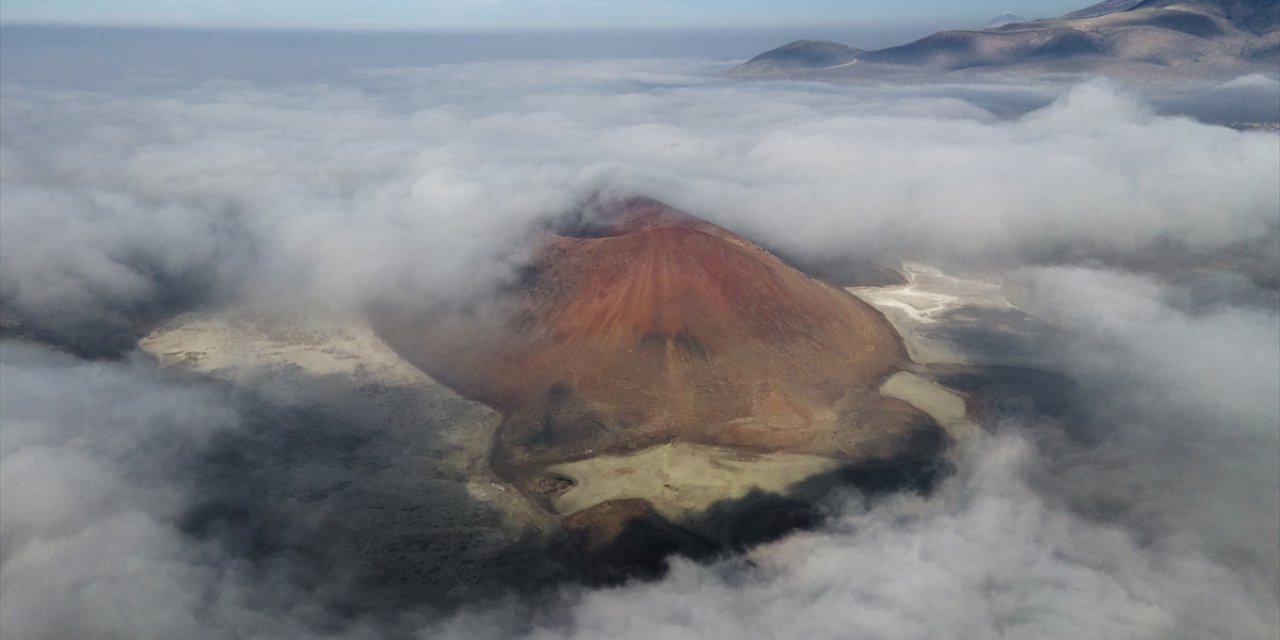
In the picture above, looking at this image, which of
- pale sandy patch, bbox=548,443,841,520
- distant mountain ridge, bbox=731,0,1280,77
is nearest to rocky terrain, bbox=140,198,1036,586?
pale sandy patch, bbox=548,443,841,520

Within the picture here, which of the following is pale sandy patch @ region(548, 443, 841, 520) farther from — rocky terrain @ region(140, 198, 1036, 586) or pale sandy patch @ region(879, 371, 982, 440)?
pale sandy patch @ region(879, 371, 982, 440)

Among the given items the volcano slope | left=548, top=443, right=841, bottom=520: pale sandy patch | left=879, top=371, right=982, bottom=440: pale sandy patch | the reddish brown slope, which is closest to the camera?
Result: left=548, top=443, right=841, bottom=520: pale sandy patch

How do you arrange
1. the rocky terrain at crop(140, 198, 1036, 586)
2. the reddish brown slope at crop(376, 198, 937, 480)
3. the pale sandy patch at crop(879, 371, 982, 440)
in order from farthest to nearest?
1. the pale sandy patch at crop(879, 371, 982, 440)
2. the reddish brown slope at crop(376, 198, 937, 480)
3. the rocky terrain at crop(140, 198, 1036, 586)

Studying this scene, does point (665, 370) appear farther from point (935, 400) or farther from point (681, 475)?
point (935, 400)

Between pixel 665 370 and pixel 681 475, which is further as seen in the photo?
pixel 665 370

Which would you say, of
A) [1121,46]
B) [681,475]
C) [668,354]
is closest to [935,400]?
[668,354]

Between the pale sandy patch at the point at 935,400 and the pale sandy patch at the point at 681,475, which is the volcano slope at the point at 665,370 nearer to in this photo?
the pale sandy patch at the point at 681,475
